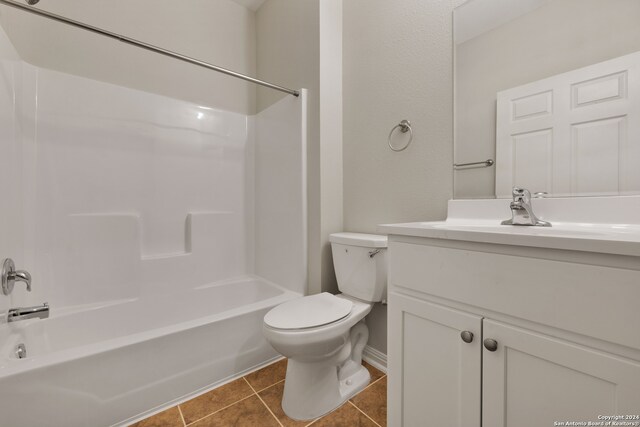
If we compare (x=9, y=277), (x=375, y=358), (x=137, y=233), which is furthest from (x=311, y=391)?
(x=137, y=233)

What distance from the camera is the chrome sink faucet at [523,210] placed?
35.8 inches

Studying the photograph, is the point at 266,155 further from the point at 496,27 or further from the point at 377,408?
the point at 377,408

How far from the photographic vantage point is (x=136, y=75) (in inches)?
71.4

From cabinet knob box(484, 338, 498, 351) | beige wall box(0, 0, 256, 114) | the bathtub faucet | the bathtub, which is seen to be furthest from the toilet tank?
beige wall box(0, 0, 256, 114)

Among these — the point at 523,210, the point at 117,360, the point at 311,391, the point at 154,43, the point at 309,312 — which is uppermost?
the point at 154,43

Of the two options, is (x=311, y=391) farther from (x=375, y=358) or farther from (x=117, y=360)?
(x=117, y=360)

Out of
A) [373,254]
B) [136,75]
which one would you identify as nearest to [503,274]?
[373,254]

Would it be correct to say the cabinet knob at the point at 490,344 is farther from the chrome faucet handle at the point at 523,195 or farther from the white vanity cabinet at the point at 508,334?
the chrome faucet handle at the point at 523,195

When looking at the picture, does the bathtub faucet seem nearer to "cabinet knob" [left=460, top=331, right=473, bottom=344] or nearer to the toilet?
the toilet

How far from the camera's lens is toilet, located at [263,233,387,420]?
114 cm

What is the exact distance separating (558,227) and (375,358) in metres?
1.15

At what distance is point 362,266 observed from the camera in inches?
54.5

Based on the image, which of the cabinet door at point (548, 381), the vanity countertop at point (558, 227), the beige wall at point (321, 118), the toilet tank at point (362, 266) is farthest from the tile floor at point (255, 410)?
the vanity countertop at point (558, 227)

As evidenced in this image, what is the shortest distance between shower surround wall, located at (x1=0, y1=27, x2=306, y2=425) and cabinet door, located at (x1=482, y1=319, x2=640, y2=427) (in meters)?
1.15
